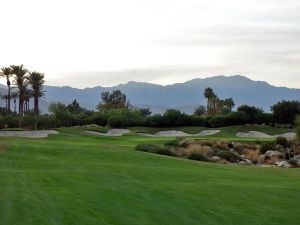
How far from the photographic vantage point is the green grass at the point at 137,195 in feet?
45.4

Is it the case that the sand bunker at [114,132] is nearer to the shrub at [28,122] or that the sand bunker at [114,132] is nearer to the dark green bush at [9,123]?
the shrub at [28,122]

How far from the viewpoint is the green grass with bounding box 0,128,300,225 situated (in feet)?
45.4

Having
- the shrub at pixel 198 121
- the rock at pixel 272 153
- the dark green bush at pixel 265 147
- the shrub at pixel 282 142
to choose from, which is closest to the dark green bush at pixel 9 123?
the shrub at pixel 198 121

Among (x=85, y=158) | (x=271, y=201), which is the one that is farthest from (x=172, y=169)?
(x=271, y=201)

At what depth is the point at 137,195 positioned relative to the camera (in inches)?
695

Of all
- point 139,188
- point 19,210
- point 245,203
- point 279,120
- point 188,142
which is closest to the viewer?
point 19,210

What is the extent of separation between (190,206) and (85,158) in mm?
17976

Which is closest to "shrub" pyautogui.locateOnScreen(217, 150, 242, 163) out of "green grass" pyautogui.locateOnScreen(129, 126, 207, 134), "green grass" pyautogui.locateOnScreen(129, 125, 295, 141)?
"green grass" pyautogui.locateOnScreen(129, 125, 295, 141)

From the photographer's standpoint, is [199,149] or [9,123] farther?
[9,123]

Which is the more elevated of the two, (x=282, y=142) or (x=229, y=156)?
(x=282, y=142)

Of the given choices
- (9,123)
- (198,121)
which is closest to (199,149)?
(198,121)

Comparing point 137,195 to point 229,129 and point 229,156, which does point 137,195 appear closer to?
point 229,156

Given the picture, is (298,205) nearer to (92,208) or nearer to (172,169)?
(92,208)

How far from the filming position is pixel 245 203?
680 inches
